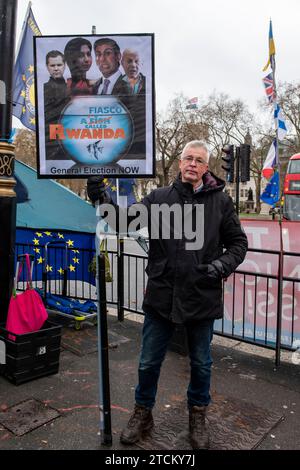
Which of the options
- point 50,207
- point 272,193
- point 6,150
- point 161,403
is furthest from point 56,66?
point 272,193

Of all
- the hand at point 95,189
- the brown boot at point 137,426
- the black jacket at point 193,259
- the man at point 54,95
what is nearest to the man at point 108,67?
the man at point 54,95

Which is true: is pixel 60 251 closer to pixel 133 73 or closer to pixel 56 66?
pixel 56 66

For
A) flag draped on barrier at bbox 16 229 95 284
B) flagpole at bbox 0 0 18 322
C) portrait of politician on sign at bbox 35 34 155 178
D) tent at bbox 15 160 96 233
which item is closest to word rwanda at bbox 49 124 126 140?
portrait of politician on sign at bbox 35 34 155 178

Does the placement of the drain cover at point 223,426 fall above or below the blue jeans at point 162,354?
below

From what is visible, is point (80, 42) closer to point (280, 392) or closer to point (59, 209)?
point (59, 209)

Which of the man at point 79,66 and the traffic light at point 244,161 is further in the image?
the traffic light at point 244,161

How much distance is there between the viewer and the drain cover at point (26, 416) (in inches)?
123

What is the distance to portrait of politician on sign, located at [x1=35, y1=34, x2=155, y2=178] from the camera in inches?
143

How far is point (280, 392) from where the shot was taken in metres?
3.85

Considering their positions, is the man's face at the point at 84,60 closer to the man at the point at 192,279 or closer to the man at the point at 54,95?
the man at the point at 54,95

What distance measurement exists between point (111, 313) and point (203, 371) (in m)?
3.58

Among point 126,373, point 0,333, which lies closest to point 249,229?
point 126,373

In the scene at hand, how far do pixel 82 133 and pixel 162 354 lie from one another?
2.02 m

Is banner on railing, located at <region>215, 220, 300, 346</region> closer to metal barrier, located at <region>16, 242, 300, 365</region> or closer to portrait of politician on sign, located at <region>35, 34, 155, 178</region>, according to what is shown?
metal barrier, located at <region>16, 242, 300, 365</region>
